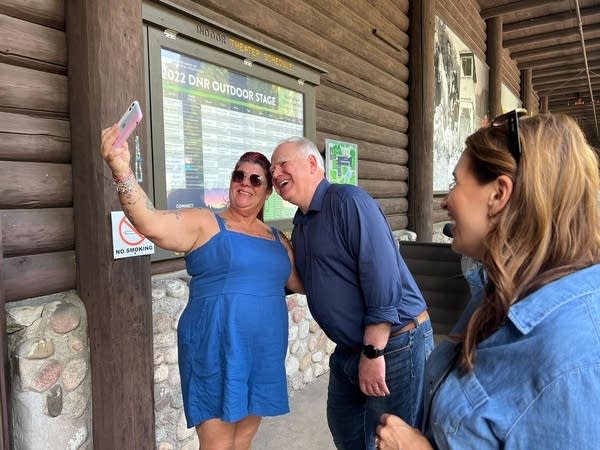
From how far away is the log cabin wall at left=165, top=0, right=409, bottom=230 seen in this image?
3157mm

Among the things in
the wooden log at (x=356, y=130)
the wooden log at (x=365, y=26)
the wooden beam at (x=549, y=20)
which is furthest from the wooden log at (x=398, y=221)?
the wooden beam at (x=549, y=20)

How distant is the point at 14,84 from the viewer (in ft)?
5.84

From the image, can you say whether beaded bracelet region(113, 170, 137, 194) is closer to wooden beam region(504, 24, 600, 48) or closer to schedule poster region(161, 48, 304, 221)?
schedule poster region(161, 48, 304, 221)

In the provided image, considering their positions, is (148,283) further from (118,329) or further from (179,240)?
(179,240)

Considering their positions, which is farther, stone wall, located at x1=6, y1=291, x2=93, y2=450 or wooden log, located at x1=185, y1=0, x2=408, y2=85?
wooden log, located at x1=185, y1=0, x2=408, y2=85

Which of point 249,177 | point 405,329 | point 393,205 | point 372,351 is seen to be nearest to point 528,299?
point 372,351

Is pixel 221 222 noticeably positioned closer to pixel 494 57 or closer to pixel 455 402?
pixel 455 402

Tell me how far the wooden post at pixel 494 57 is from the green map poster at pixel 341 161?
541 cm

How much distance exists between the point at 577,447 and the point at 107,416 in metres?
1.83

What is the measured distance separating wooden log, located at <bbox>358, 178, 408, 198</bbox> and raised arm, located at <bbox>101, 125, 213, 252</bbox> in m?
3.15

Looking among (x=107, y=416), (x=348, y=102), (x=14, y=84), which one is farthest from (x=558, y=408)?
(x=348, y=102)

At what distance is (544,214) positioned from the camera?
2.62ft

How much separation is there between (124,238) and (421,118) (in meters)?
4.42

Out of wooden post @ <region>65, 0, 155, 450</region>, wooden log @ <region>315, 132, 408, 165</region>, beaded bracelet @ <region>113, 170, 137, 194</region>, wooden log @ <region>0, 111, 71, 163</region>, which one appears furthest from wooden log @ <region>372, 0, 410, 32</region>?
beaded bracelet @ <region>113, 170, 137, 194</region>
